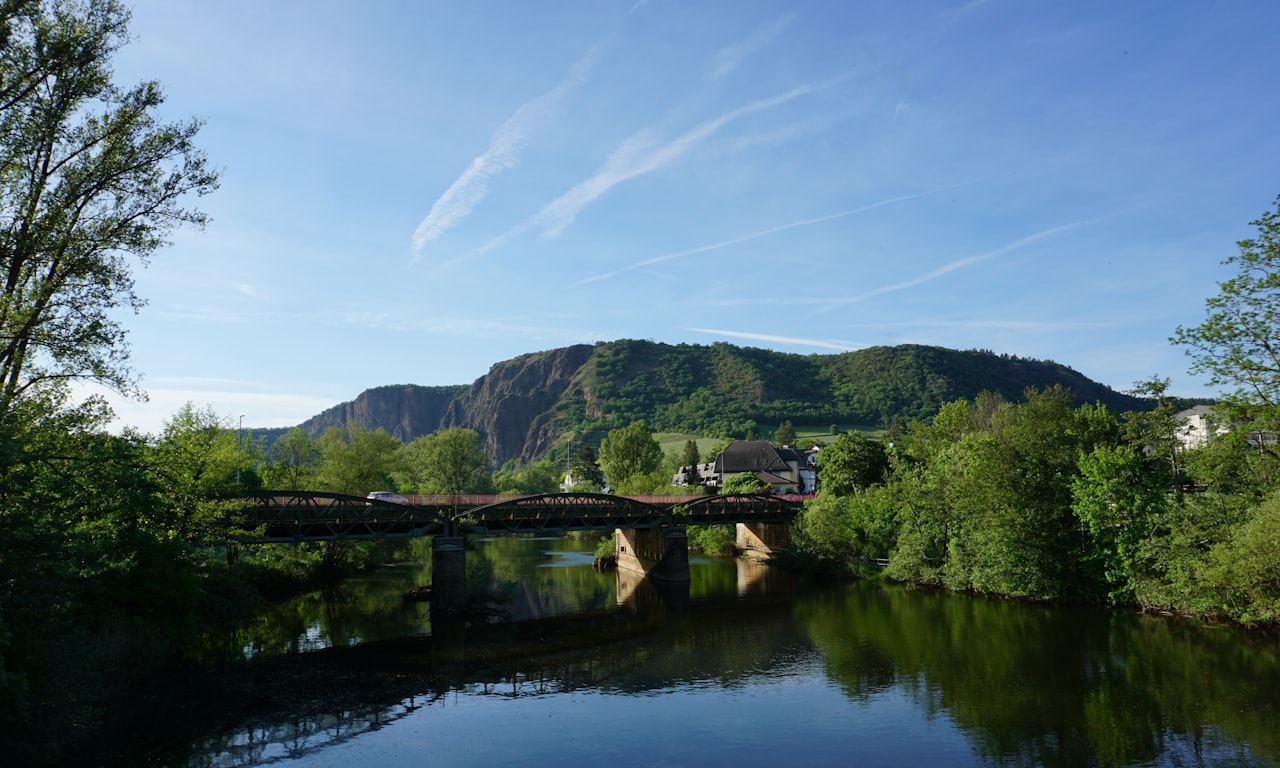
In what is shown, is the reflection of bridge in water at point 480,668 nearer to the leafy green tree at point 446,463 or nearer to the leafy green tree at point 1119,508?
the leafy green tree at point 1119,508

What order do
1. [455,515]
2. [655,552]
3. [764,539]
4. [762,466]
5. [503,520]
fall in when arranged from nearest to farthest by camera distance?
[455,515], [503,520], [655,552], [764,539], [762,466]

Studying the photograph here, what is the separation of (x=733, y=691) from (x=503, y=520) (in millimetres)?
28673

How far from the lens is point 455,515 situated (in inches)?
1970

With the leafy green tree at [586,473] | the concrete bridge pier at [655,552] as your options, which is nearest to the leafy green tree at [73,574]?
the concrete bridge pier at [655,552]

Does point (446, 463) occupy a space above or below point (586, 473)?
above

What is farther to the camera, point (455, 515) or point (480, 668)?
point (455, 515)

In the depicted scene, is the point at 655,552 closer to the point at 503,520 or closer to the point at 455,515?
Result: the point at 503,520

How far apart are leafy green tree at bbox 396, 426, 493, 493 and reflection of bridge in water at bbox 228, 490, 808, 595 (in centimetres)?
4076

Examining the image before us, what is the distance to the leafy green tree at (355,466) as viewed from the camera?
69.9 m

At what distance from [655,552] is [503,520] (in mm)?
15314

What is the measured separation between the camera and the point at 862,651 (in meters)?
34.1

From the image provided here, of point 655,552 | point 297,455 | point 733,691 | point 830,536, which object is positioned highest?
point 297,455

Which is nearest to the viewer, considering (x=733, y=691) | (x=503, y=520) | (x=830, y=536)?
(x=733, y=691)

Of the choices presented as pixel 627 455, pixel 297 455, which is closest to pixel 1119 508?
pixel 297 455
